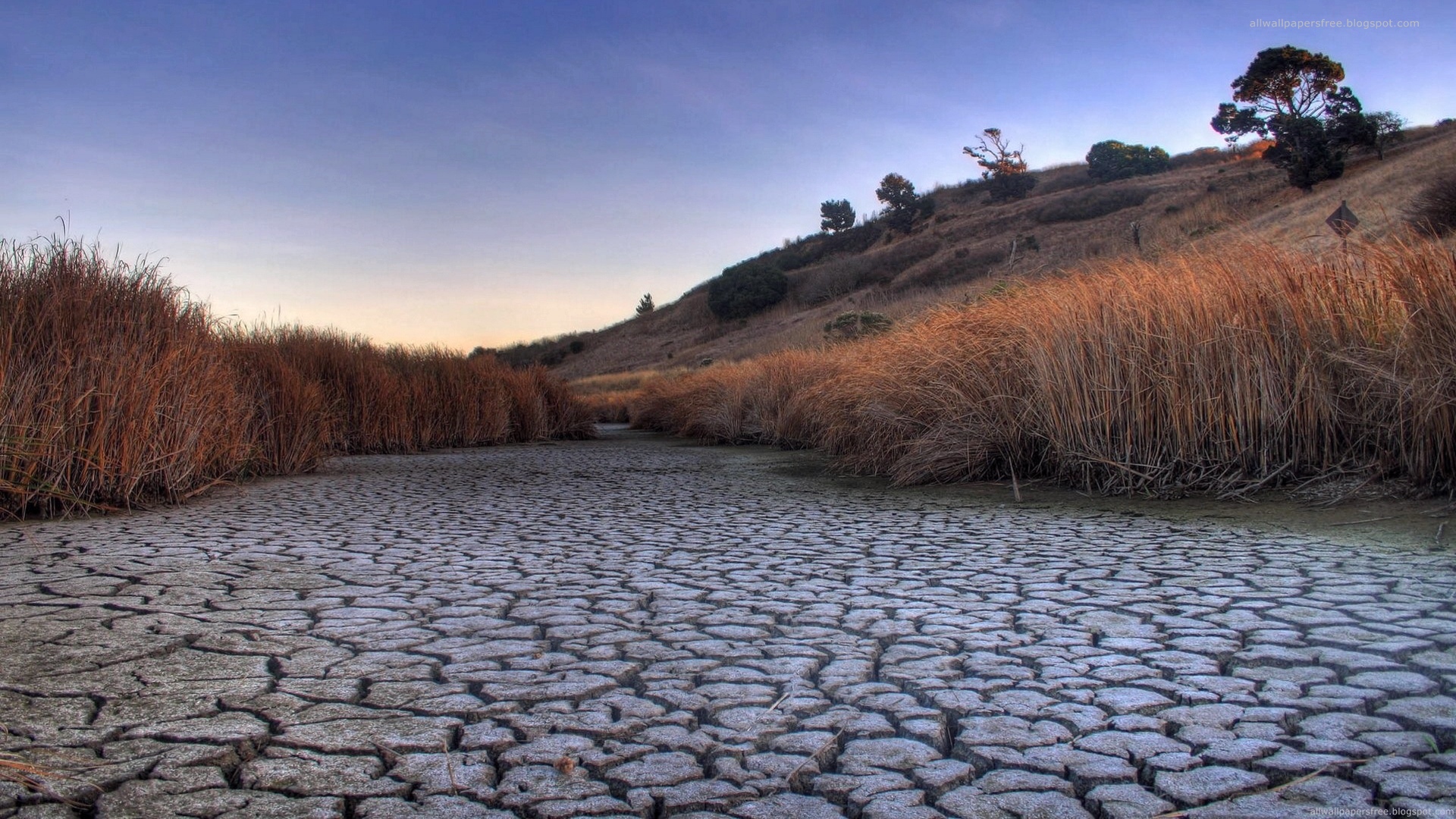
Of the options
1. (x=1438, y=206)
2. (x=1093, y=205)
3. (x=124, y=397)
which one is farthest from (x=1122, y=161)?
(x=124, y=397)

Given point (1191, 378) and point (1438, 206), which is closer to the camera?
point (1191, 378)

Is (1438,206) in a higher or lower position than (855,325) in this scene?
higher

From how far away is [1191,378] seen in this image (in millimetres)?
5312

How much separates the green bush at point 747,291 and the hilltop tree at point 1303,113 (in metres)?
20.9

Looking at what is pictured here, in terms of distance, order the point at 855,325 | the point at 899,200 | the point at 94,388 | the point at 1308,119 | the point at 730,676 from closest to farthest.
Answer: the point at 730,676
the point at 94,388
the point at 855,325
the point at 1308,119
the point at 899,200

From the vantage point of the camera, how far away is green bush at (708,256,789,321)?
140ft

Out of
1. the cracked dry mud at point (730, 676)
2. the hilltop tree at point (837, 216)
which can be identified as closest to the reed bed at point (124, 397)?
the cracked dry mud at point (730, 676)

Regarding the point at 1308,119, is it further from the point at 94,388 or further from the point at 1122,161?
the point at 94,388

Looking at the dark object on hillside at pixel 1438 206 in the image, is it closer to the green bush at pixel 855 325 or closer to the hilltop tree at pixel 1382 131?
the green bush at pixel 855 325

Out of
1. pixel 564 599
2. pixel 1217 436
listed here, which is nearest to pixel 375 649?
pixel 564 599

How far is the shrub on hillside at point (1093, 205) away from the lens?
126ft

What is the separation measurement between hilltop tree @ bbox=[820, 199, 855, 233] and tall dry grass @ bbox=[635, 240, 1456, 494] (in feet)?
157

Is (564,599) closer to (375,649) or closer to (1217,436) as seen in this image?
(375,649)

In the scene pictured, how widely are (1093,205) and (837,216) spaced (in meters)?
18.0
